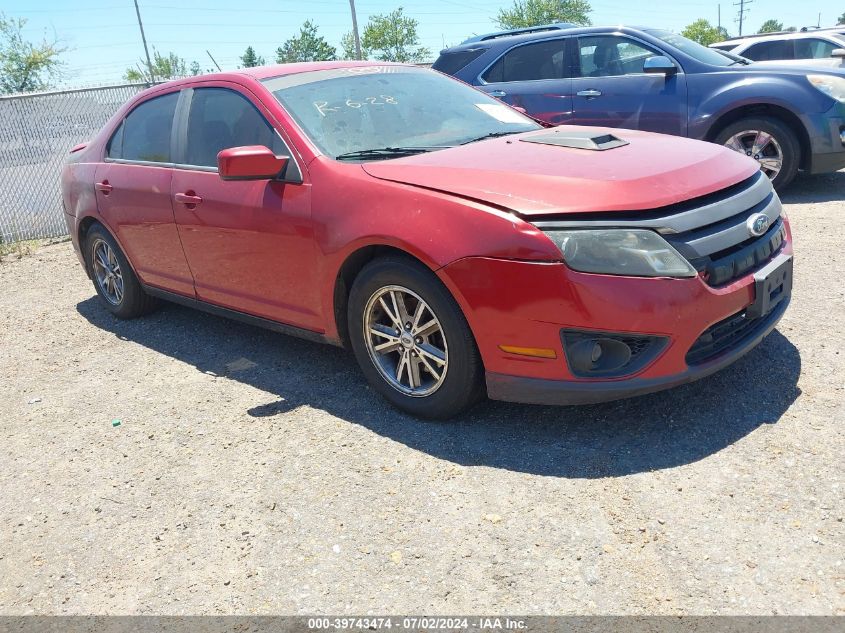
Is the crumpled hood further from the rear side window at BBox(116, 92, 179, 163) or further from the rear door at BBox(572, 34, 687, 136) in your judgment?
the rear door at BBox(572, 34, 687, 136)

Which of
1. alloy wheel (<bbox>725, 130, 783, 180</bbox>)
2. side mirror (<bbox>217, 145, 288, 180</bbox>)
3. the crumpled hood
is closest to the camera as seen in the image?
the crumpled hood

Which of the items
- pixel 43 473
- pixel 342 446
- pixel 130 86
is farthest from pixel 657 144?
pixel 130 86

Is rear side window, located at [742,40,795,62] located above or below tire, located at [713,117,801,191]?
above

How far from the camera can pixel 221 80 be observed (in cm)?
446

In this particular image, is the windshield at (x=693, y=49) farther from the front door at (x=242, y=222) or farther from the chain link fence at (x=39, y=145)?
the chain link fence at (x=39, y=145)

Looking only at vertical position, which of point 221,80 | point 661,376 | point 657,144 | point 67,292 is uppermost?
point 221,80

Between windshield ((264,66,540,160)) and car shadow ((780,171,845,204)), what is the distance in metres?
4.26

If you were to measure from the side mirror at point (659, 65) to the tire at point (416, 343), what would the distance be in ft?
17.3

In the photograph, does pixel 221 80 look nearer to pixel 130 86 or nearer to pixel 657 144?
pixel 657 144

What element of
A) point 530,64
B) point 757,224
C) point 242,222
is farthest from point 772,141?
point 242,222

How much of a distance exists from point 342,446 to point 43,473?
4.84 ft

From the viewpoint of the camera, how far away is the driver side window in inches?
313

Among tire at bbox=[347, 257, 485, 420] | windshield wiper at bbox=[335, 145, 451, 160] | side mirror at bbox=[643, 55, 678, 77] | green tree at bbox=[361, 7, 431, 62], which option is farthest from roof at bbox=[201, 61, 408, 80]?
green tree at bbox=[361, 7, 431, 62]

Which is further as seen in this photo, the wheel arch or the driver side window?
the driver side window
